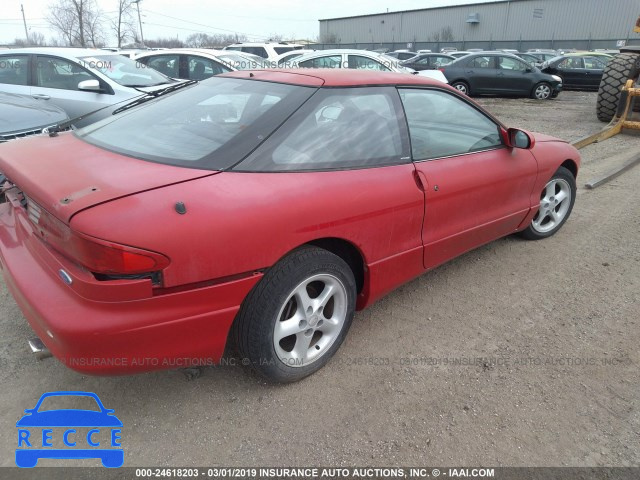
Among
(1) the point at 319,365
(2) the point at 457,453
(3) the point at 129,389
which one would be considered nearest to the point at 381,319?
(1) the point at 319,365

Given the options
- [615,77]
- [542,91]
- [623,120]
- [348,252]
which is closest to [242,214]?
[348,252]

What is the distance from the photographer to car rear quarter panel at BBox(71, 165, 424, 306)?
1.77 meters

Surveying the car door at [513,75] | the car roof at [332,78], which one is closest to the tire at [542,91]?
the car door at [513,75]

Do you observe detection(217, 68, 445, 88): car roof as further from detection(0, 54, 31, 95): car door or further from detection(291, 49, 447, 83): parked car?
detection(291, 49, 447, 83): parked car

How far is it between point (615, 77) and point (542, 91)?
19.2ft

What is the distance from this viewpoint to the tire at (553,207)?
13.1 feet

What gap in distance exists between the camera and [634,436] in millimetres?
2127

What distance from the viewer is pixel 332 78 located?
8.59 feet

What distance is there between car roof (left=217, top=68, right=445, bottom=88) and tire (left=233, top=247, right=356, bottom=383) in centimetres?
98

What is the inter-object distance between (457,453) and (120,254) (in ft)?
5.37

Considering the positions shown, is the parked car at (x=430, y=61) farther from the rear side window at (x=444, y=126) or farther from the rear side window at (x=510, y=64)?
the rear side window at (x=444, y=126)

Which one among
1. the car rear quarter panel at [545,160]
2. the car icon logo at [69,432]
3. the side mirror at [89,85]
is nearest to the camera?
the car icon logo at [69,432]

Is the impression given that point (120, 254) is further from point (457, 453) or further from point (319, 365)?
point (457, 453)

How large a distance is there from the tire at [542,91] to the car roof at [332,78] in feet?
44.4
